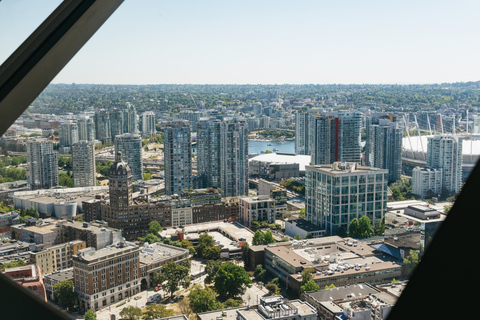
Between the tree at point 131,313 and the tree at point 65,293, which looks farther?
the tree at point 65,293

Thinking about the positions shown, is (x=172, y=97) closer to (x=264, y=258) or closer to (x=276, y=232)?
(x=276, y=232)

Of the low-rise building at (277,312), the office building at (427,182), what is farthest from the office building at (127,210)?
the office building at (427,182)

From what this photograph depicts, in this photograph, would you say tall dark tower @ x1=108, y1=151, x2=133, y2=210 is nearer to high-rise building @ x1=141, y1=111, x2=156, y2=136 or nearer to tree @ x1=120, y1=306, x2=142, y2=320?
tree @ x1=120, y1=306, x2=142, y2=320

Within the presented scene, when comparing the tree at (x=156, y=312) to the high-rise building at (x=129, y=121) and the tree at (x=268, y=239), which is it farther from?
the high-rise building at (x=129, y=121)

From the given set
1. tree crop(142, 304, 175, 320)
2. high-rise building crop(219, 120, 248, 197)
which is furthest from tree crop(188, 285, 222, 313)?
high-rise building crop(219, 120, 248, 197)

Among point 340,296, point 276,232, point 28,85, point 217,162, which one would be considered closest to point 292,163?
point 217,162
